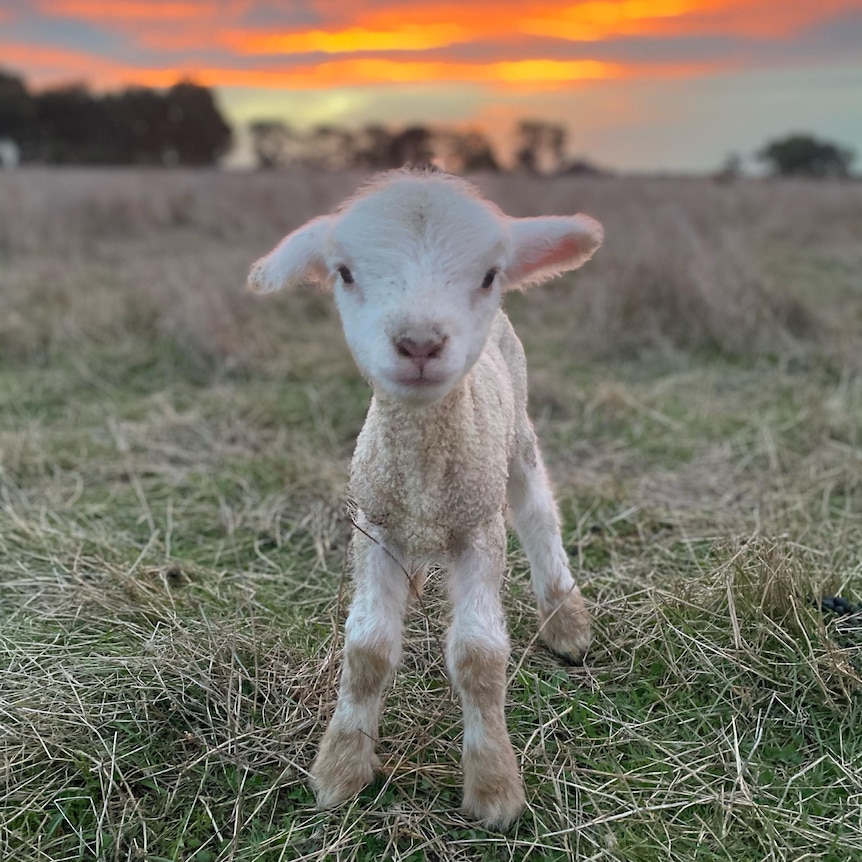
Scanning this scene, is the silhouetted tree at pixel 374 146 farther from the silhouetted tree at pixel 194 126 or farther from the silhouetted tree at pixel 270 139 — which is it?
the silhouetted tree at pixel 194 126

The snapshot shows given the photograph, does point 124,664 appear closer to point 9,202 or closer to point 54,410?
point 54,410

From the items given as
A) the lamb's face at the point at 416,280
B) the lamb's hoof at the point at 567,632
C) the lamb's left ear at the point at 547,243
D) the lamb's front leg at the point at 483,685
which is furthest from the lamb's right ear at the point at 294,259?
the lamb's hoof at the point at 567,632

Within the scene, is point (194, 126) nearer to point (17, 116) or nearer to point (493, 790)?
point (17, 116)

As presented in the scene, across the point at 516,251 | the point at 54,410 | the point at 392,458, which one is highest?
the point at 516,251

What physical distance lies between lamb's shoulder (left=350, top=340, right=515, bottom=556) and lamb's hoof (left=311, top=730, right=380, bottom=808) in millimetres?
574

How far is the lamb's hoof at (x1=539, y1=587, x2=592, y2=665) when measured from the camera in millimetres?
2836

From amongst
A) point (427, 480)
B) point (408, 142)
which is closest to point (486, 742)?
point (427, 480)

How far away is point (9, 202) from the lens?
12.2m

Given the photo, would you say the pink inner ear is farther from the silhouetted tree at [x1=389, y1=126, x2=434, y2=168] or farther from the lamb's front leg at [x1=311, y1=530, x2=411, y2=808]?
the silhouetted tree at [x1=389, y1=126, x2=434, y2=168]

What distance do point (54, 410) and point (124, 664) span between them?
3277 mm

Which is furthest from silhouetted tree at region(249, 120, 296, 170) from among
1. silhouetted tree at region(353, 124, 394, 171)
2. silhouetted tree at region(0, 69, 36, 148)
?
silhouetted tree at region(0, 69, 36, 148)

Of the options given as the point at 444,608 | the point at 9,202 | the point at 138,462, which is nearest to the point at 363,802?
the point at 444,608

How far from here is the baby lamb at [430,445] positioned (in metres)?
1.86

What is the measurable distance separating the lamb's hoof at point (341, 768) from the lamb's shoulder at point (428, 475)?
0.57 meters
